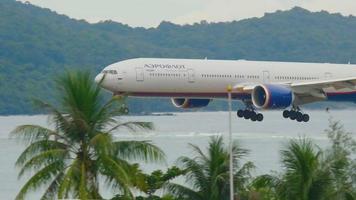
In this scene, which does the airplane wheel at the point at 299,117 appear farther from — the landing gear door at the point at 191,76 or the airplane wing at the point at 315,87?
the landing gear door at the point at 191,76

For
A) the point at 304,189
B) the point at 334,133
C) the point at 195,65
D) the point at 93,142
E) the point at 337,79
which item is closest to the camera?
the point at 93,142

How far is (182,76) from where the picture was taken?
3826 inches

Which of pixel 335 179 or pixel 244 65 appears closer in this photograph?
pixel 335 179

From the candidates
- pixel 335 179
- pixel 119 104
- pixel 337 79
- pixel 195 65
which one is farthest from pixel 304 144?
pixel 337 79

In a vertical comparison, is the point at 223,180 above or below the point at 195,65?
below

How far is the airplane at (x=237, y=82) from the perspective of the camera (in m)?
96.4

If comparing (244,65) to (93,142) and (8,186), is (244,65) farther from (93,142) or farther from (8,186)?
(93,142)

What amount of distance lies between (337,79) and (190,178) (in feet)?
185

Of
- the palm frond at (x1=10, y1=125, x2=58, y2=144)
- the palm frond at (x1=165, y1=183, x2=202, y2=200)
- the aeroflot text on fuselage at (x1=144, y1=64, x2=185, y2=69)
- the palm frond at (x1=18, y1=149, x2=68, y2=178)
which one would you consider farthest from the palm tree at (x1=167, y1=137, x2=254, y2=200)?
the aeroflot text on fuselage at (x1=144, y1=64, x2=185, y2=69)

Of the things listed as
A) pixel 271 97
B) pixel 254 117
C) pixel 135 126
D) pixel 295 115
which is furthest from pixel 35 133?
pixel 295 115

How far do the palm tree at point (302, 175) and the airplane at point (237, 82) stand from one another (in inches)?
1658

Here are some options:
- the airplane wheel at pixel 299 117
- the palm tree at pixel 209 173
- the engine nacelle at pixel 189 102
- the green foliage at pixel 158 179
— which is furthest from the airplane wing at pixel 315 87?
the palm tree at pixel 209 173

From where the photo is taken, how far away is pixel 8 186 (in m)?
110

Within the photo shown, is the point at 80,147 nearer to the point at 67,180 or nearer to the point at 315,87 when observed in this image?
the point at 67,180
